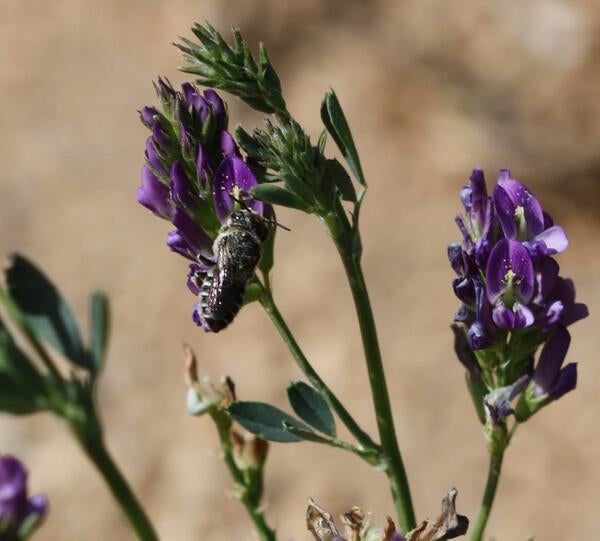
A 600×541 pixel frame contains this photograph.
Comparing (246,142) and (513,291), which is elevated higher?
(246,142)

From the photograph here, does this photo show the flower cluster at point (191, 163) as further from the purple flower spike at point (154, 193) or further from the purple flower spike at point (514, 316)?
the purple flower spike at point (514, 316)

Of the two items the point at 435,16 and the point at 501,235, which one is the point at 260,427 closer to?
the point at 501,235

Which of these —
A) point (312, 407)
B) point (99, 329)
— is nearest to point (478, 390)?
point (312, 407)

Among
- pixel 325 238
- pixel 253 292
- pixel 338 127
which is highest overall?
pixel 325 238

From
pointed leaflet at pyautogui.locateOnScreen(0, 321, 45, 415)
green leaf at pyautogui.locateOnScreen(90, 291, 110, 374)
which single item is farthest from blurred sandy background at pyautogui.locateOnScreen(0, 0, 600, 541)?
pointed leaflet at pyautogui.locateOnScreen(0, 321, 45, 415)

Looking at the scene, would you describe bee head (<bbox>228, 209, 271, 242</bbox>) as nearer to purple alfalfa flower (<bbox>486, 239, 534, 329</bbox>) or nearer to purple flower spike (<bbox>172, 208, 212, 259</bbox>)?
purple flower spike (<bbox>172, 208, 212, 259</bbox>)

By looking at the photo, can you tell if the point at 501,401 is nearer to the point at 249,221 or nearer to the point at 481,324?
the point at 481,324

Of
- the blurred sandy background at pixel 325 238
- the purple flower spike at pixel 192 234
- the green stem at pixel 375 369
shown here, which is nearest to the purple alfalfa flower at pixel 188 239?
the purple flower spike at pixel 192 234

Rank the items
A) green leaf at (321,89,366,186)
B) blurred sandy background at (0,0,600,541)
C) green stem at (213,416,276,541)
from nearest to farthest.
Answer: green leaf at (321,89,366,186) → green stem at (213,416,276,541) → blurred sandy background at (0,0,600,541)
